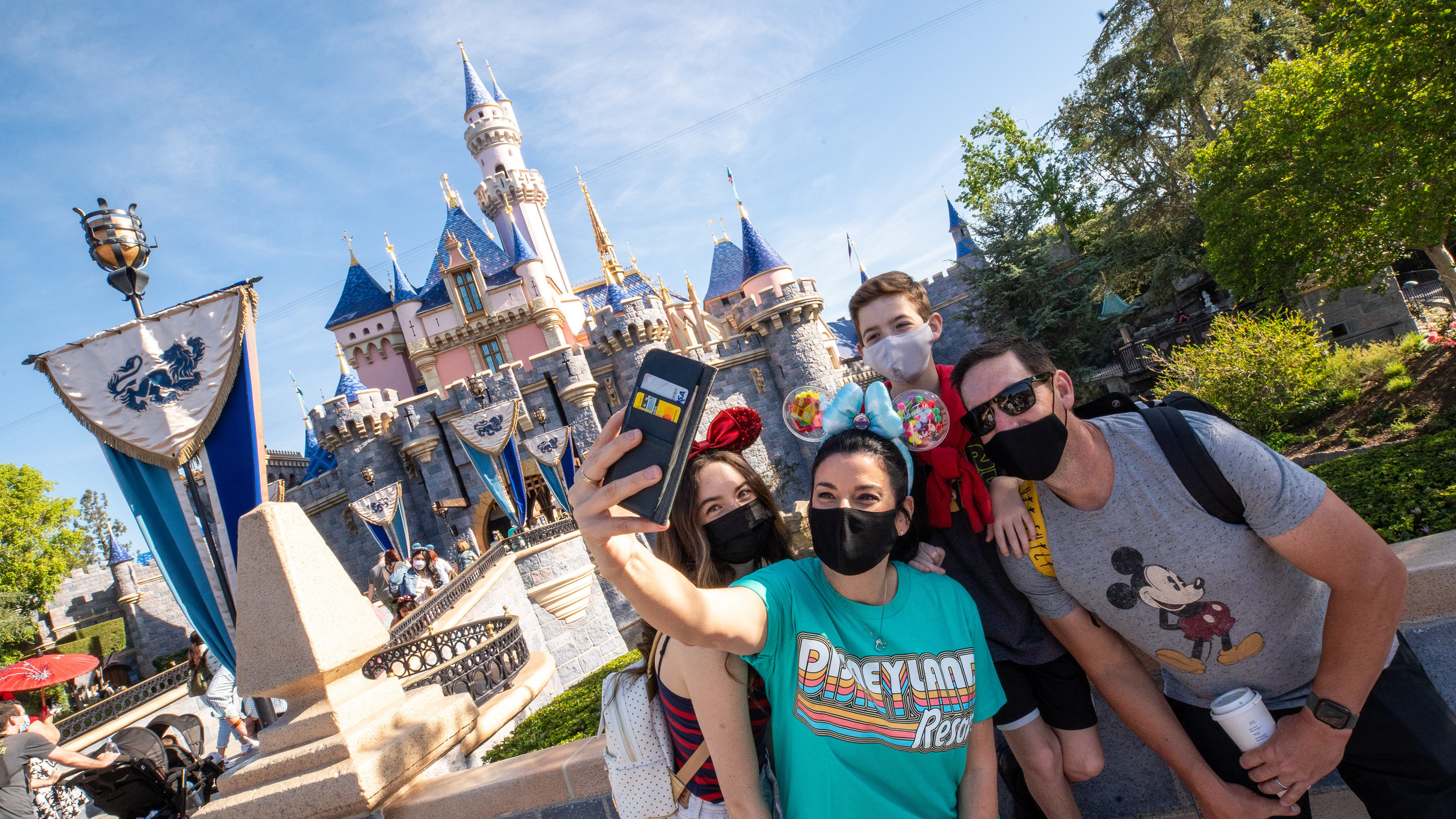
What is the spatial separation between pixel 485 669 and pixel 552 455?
1005cm

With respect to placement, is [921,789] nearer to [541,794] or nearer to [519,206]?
[541,794]

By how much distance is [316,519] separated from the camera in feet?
71.6

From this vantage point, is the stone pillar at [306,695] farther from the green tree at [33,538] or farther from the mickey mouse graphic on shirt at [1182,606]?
the green tree at [33,538]

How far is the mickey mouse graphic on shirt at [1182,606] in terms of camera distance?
175 cm

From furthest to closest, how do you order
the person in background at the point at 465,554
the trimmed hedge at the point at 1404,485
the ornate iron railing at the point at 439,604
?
the person in background at the point at 465,554
the ornate iron railing at the point at 439,604
the trimmed hedge at the point at 1404,485

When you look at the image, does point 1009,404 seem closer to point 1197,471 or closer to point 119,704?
point 1197,471

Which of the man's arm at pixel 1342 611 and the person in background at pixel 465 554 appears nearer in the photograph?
the man's arm at pixel 1342 611

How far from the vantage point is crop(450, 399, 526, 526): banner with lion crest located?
16859 millimetres

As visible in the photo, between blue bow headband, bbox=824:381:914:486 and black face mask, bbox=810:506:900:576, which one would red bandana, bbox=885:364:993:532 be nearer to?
blue bow headband, bbox=824:381:914:486

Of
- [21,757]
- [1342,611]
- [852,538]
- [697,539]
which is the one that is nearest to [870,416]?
[852,538]

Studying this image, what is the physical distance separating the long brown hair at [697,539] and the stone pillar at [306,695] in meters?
1.67

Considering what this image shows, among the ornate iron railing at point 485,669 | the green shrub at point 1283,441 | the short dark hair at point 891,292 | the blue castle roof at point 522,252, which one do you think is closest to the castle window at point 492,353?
→ the blue castle roof at point 522,252

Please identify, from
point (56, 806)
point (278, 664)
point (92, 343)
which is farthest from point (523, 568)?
point (278, 664)

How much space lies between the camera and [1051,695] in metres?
2.01
